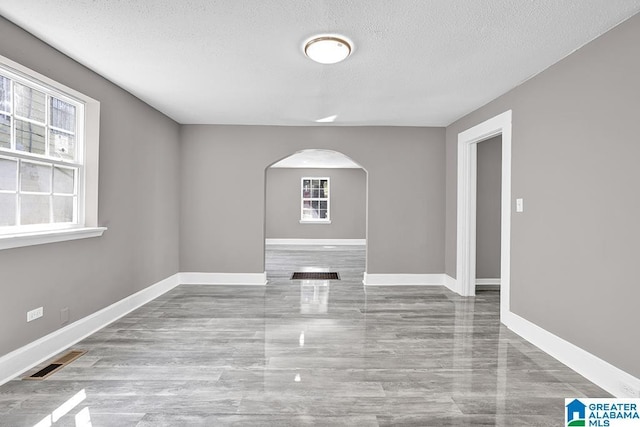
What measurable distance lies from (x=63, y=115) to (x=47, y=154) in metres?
0.43

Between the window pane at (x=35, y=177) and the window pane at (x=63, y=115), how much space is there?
41cm

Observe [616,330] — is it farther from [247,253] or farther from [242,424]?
[247,253]

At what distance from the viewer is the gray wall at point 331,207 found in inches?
413

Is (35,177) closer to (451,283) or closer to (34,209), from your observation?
(34,209)

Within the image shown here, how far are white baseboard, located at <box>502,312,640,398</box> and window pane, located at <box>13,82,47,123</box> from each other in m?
4.48

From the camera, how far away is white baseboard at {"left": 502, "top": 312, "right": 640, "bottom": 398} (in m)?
2.14

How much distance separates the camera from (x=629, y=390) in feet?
6.90

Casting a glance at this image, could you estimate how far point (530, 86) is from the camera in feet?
10.5

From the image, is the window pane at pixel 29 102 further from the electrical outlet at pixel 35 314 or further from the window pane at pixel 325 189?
the window pane at pixel 325 189

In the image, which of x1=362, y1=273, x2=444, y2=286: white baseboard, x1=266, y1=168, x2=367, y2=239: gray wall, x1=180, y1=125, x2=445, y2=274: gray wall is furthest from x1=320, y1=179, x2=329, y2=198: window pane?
x1=362, y1=273, x2=444, y2=286: white baseboard

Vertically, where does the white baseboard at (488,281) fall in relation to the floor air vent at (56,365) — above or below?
above

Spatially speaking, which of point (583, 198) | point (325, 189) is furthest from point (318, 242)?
point (583, 198)

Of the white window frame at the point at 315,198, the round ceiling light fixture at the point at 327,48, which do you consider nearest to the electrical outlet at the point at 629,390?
the round ceiling light fixture at the point at 327,48

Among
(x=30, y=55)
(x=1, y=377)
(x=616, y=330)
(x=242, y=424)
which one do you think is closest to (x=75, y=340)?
(x=1, y=377)
